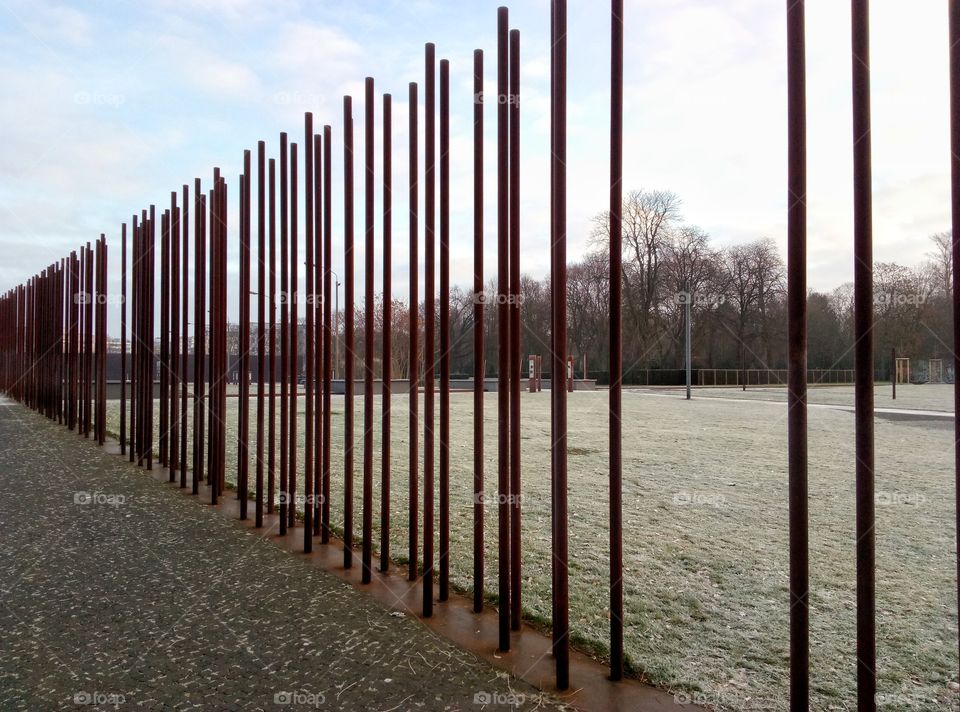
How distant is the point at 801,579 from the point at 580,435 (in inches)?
333

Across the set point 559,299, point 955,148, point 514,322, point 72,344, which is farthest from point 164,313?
point 955,148

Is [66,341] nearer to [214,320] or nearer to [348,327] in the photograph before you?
[214,320]

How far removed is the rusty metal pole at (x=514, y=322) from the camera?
271 cm

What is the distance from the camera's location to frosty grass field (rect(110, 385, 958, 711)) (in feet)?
7.63

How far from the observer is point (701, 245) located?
1204 inches

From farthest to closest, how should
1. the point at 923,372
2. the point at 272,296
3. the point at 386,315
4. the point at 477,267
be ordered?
the point at 923,372
the point at 272,296
the point at 386,315
the point at 477,267

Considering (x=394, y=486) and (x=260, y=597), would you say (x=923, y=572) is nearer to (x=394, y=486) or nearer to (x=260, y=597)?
(x=260, y=597)

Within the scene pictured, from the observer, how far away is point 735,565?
3.60m

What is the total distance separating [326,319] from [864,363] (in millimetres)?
3120

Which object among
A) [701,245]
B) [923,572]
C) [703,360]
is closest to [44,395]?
[923,572]

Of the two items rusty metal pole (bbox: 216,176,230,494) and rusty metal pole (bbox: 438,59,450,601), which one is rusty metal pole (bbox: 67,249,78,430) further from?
rusty metal pole (bbox: 438,59,450,601)

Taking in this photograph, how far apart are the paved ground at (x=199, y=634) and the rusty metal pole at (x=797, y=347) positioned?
77 centimetres

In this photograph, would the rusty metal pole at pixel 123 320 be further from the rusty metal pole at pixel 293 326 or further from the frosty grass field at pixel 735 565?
the rusty metal pole at pixel 293 326

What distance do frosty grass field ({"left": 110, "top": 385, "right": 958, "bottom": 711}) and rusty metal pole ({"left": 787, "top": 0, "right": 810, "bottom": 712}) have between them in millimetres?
381
